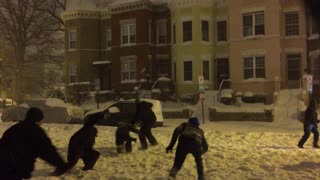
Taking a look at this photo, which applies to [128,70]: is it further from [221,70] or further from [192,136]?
[192,136]

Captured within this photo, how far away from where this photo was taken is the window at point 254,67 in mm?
37844

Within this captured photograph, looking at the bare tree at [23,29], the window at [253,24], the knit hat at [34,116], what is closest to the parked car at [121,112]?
the window at [253,24]

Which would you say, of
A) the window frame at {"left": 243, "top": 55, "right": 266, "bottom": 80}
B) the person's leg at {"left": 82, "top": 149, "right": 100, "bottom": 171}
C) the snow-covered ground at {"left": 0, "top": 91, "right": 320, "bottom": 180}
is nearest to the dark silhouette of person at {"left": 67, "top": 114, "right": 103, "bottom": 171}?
the person's leg at {"left": 82, "top": 149, "right": 100, "bottom": 171}

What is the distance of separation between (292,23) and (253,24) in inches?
115

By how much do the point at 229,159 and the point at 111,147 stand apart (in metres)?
4.29

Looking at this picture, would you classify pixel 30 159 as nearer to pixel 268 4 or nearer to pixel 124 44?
pixel 268 4

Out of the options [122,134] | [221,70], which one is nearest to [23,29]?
[221,70]

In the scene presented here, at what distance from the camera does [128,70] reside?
45531mm

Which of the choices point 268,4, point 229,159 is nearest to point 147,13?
point 268,4

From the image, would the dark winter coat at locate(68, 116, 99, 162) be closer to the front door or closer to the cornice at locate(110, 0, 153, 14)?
the front door

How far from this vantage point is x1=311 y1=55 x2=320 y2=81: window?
36719 mm

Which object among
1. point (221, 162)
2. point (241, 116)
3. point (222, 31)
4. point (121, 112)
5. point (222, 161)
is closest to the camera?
point (221, 162)

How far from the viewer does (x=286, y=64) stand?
125ft

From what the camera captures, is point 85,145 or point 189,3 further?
point 189,3
